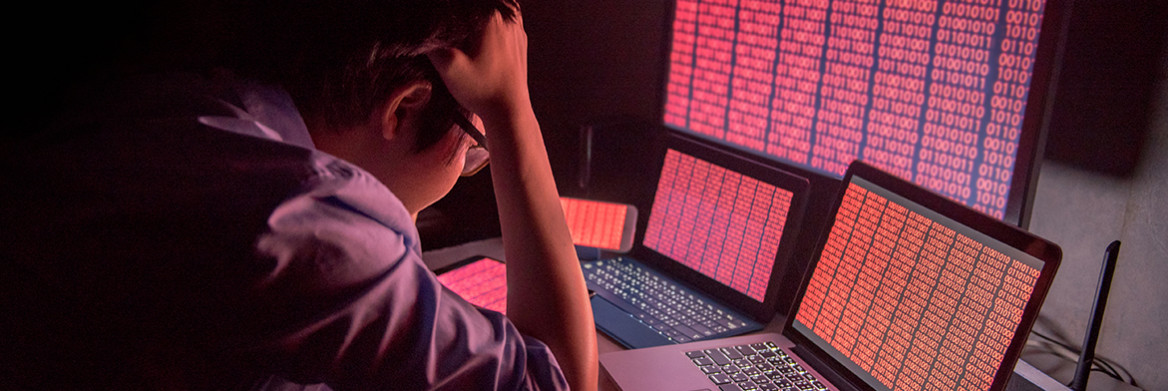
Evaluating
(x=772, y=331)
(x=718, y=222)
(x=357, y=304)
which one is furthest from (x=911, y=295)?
(x=357, y=304)

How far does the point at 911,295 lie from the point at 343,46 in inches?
27.3

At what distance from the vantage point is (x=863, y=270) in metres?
1.00

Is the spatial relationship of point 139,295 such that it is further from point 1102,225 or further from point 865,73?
point 1102,225

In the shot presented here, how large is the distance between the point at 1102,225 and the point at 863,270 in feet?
1.22

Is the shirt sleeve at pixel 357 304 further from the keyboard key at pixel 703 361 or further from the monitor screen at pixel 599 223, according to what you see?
the monitor screen at pixel 599 223

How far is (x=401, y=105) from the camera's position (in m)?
0.74

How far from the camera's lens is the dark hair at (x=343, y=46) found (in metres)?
0.67

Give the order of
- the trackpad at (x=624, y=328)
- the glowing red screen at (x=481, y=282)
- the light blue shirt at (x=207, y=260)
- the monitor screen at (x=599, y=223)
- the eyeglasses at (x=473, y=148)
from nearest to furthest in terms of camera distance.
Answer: the light blue shirt at (x=207, y=260)
the eyeglasses at (x=473, y=148)
the trackpad at (x=624, y=328)
the glowing red screen at (x=481, y=282)
the monitor screen at (x=599, y=223)

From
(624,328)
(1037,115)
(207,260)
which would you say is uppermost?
(1037,115)

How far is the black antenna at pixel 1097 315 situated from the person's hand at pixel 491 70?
67 centimetres

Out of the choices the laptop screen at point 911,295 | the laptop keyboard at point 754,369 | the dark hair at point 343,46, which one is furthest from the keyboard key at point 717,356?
the dark hair at point 343,46

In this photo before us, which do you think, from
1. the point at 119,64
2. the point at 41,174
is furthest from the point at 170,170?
the point at 119,64

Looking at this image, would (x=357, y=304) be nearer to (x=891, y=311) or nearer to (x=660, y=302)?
(x=891, y=311)

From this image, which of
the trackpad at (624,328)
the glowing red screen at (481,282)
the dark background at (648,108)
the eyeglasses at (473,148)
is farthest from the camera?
the glowing red screen at (481,282)
